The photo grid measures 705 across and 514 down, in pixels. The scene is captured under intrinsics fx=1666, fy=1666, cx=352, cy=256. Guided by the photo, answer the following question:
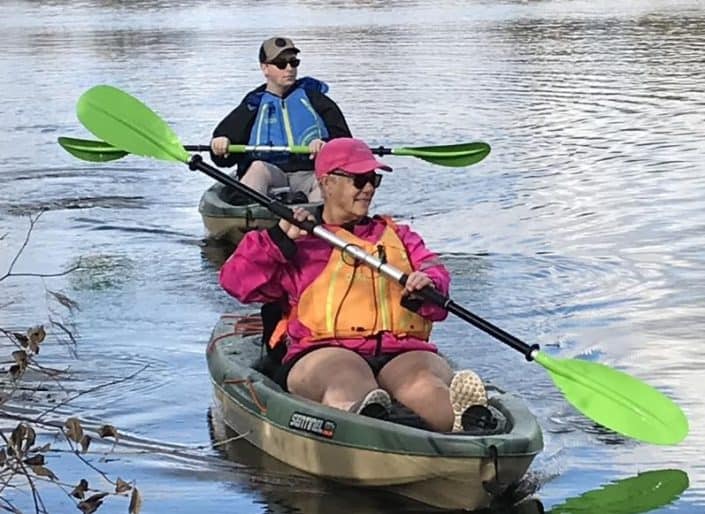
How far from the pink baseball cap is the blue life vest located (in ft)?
15.4

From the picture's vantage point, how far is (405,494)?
241 inches

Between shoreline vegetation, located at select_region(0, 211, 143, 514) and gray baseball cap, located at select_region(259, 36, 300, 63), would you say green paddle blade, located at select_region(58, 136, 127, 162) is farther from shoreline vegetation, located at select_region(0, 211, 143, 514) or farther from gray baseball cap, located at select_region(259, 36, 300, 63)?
gray baseball cap, located at select_region(259, 36, 300, 63)

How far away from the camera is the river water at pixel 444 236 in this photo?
22.5 feet

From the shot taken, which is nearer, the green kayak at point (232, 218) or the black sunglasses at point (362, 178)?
the black sunglasses at point (362, 178)

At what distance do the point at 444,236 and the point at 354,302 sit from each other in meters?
5.44

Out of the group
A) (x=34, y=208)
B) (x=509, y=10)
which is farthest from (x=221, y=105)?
(x=509, y=10)

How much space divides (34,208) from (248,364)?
7030mm

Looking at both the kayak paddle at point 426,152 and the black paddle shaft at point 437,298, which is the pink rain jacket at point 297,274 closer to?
the black paddle shaft at point 437,298

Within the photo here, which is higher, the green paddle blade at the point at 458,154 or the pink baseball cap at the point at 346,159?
the pink baseball cap at the point at 346,159

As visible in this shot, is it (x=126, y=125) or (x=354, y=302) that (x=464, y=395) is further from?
(x=126, y=125)

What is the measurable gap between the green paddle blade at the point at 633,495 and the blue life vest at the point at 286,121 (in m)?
5.21

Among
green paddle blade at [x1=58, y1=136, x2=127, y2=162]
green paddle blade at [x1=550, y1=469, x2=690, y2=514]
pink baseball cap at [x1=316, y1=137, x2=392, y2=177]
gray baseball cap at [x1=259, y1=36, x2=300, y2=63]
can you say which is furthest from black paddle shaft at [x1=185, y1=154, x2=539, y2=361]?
gray baseball cap at [x1=259, y1=36, x2=300, y2=63]

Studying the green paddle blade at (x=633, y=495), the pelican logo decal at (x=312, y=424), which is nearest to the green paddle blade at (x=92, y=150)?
the pelican logo decal at (x=312, y=424)

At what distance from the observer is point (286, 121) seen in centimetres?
1123
